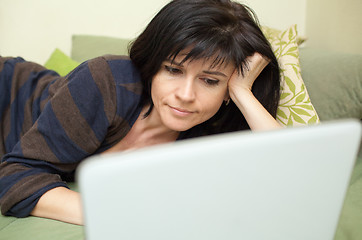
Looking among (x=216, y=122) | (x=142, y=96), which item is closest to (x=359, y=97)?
(x=216, y=122)

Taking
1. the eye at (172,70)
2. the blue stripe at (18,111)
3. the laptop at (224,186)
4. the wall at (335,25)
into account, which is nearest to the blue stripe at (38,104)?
the blue stripe at (18,111)

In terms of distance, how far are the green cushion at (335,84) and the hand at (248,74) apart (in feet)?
0.92

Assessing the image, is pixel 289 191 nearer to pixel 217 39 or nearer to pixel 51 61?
pixel 217 39

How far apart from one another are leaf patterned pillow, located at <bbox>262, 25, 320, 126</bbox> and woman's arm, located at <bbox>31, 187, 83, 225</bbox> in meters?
0.74

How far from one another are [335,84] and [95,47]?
1.10 m

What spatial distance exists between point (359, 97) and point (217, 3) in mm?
610

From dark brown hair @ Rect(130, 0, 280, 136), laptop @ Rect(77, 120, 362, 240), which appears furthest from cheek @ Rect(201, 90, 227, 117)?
laptop @ Rect(77, 120, 362, 240)

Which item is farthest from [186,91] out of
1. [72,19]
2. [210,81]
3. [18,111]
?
[72,19]

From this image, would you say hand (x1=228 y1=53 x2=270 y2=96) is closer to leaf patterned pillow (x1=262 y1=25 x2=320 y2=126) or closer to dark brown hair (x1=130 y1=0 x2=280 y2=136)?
dark brown hair (x1=130 y1=0 x2=280 y2=136)

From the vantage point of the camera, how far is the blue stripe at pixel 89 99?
936mm

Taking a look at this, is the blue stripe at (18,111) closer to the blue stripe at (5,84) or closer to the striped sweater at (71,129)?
the blue stripe at (5,84)

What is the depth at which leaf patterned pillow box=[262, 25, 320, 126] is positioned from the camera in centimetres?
111

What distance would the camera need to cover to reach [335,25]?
1.59 metres

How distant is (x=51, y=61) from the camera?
1591mm
